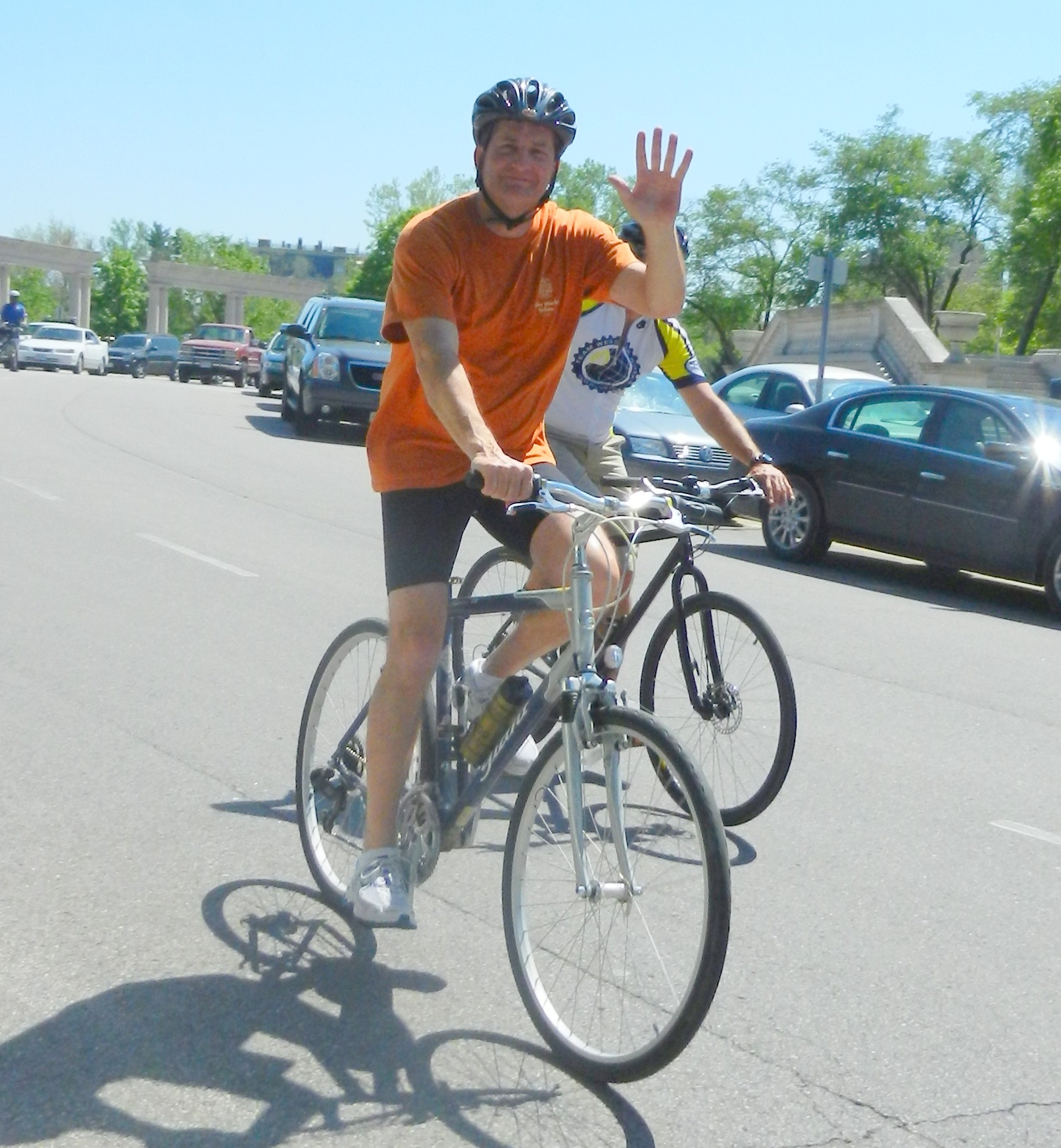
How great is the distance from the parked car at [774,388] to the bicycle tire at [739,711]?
12675 mm

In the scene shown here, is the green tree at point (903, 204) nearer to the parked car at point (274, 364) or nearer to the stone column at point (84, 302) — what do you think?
the parked car at point (274, 364)

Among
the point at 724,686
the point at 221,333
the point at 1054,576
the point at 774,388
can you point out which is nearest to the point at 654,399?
the point at 774,388

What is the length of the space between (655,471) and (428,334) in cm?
1139

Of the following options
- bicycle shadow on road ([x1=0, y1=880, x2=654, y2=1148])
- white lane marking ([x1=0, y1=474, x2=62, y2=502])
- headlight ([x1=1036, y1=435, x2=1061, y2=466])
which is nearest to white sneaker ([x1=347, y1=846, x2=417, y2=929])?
bicycle shadow on road ([x1=0, y1=880, x2=654, y2=1148])

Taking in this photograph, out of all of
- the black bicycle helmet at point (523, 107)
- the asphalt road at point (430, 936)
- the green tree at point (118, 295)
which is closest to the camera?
the asphalt road at point (430, 936)

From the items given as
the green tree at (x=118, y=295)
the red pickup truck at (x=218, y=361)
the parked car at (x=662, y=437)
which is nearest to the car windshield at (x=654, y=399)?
the parked car at (x=662, y=437)

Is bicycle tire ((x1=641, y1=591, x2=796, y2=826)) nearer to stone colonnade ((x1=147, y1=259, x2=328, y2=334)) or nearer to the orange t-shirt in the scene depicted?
the orange t-shirt

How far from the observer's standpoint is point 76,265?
9862 centimetres

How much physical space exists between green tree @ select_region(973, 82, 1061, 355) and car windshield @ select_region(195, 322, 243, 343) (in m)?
25.6

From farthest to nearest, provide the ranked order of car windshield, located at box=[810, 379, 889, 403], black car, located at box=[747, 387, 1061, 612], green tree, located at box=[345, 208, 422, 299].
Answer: green tree, located at box=[345, 208, 422, 299]
car windshield, located at box=[810, 379, 889, 403]
black car, located at box=[747, 387, 1061, 612]

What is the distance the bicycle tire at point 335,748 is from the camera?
4418 mm

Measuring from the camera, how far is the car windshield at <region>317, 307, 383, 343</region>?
81.3 ft

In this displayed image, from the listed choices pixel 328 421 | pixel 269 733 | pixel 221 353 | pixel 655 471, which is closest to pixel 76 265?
pixel 221 353

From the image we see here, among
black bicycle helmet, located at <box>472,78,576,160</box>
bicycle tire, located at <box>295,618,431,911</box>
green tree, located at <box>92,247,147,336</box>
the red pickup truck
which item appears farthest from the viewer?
green tree, located at <box>92,247,147,336</box>
